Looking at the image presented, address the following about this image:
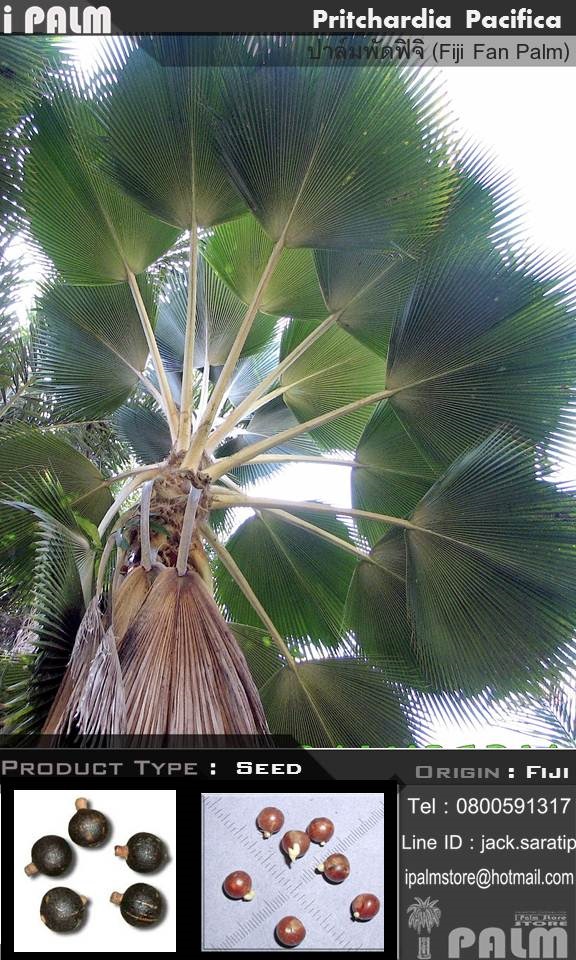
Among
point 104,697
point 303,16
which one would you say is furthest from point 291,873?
point 303,16

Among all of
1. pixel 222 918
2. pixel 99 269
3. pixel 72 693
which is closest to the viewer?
pixel 222 918

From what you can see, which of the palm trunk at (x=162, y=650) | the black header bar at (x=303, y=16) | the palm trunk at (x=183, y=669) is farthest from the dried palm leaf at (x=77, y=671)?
the black header bar at (x=303, y=16)

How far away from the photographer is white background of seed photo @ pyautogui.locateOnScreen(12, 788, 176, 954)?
4.57 ft

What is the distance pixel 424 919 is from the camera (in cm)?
146

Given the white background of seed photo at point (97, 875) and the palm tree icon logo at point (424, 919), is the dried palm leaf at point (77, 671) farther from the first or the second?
the palm tree icon logo at point (424, 919)

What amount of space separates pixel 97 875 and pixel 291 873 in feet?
1.16

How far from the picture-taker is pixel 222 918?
142cm

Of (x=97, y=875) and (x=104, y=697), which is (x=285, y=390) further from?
(x=97, y=875)

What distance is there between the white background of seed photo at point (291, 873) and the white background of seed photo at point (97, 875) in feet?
0.25

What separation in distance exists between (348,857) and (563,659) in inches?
31.5

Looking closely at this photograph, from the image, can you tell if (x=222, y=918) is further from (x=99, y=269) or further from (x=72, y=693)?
(x=99, y=269)

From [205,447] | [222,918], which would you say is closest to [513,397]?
[205,447]

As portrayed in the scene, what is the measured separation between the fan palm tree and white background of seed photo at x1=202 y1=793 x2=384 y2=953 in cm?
28

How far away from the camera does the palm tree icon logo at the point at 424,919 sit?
1455 mm
